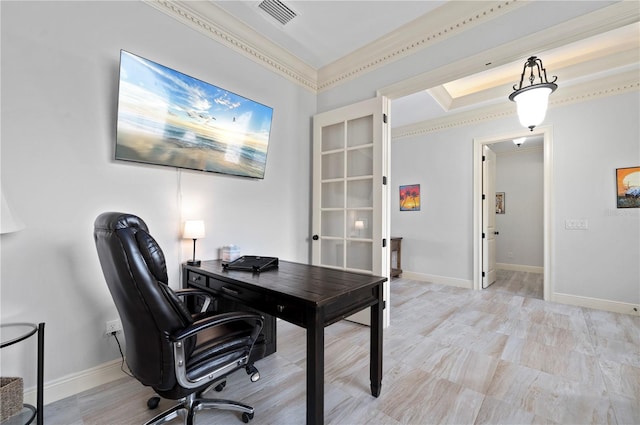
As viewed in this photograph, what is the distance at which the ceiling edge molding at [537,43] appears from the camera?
1.76m

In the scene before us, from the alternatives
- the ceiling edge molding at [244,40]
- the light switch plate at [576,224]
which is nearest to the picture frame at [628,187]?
the light switch plate at [576,224]

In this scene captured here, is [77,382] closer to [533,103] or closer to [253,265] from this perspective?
[253,265]

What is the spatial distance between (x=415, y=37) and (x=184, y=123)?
2.30 meters

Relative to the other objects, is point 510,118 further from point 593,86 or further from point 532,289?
point 532,289

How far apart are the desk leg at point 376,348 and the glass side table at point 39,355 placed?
1888 mm

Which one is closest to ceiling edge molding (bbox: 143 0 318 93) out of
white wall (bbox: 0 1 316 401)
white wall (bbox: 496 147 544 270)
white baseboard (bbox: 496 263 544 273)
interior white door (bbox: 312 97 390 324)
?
white wall (bbox: 0 1 316 401)

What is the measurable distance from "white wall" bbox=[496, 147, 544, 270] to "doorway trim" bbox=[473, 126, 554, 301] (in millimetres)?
2258

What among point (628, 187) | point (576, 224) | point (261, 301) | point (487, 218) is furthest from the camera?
point (487, 218)

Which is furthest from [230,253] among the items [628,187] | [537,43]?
[628,187]

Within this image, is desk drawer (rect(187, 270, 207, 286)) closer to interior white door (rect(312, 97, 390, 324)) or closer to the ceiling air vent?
interior white door (rect(312, 97, 390, 324))

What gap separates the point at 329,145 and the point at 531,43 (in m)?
2.03

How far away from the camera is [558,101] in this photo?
12.5 ft

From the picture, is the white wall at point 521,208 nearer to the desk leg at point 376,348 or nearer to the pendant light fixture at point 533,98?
the pendant light fixture at point 533,98

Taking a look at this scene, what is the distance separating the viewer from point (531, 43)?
6.70 feet
